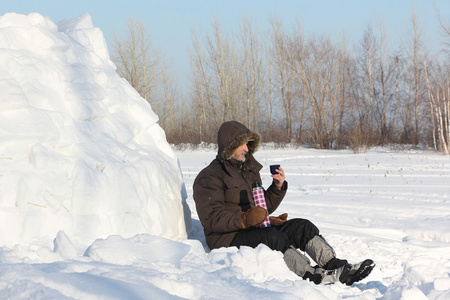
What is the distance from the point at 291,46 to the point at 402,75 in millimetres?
7773

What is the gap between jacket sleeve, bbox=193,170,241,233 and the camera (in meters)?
3.20

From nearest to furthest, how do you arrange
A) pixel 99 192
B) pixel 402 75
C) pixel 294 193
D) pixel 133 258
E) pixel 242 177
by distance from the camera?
pixel 133 258
pixel 99 192
pixel 242 177
pixel 294 193
pixel 402 75

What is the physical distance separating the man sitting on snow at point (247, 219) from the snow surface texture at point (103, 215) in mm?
177

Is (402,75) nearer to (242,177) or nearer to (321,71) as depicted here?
(321,71)

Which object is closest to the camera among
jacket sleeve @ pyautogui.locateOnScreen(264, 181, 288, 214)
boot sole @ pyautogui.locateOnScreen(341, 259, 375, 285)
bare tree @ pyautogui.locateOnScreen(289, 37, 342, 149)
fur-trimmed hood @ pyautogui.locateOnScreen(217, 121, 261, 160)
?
boot sole @ pyautogui.locateOnScreen(341, 259, 375, 285)

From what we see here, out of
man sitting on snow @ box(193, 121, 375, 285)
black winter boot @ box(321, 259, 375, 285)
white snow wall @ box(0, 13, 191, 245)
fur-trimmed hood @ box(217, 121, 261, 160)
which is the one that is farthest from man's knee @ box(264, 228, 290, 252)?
white snow wall @ box(0, 13, 191, 245)

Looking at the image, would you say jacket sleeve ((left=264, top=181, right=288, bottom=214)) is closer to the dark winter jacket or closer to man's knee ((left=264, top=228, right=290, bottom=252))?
the dark winter jacket

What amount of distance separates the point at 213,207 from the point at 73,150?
1.07 metres

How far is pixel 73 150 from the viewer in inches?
130

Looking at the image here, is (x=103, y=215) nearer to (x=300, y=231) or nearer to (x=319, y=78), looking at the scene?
(x=300, y=231)

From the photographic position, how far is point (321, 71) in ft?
78.5

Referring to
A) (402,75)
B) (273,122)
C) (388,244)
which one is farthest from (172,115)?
(388,244)

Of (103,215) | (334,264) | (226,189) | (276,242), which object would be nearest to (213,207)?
(226,189)

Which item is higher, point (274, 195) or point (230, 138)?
point (230, 138)
